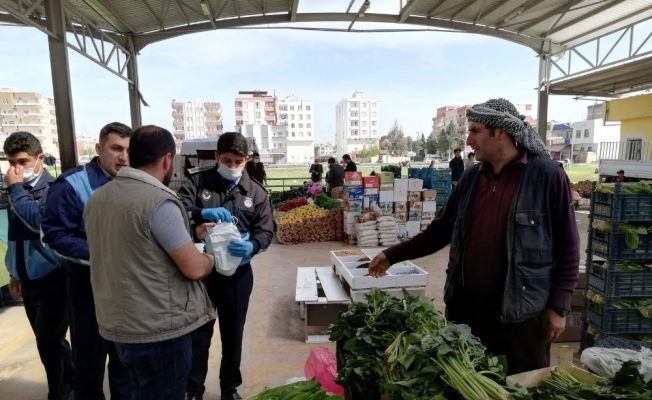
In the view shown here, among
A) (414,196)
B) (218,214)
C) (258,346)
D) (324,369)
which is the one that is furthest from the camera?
(414,196)

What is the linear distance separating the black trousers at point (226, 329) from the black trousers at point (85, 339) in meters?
0.49

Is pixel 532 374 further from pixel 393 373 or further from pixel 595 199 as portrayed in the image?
pixel 595 199

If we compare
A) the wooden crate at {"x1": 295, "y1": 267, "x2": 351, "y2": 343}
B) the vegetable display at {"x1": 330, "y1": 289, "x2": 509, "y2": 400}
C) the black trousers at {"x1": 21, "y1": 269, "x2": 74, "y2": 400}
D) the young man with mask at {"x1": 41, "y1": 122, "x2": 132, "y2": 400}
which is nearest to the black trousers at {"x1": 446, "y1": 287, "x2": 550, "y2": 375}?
the vegetable display at {"x1": 330, "y1": 289, "x2": 509, "y2": 400}

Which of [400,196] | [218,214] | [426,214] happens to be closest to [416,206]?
[426,214]

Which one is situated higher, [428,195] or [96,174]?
[96,174]

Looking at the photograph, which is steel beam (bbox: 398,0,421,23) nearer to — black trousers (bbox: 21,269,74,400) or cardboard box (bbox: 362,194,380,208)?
cardboard box (bbox: 362,194,380,208)

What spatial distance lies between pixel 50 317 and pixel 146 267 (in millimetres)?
1489

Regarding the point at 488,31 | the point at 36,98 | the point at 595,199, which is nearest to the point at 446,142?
the point at 488,31

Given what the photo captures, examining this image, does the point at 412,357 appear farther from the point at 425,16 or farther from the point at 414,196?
the point at 425,16

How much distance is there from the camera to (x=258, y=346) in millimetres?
3652

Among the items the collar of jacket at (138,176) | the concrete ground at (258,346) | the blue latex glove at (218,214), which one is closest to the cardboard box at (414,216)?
the concrete ground at (258,346)

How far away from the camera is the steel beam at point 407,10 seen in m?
8.94

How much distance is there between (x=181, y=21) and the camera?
1034 centimetres

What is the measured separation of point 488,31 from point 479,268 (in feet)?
37.0
